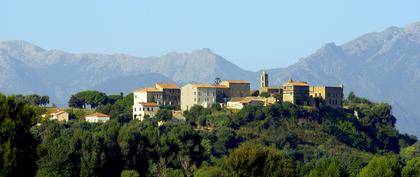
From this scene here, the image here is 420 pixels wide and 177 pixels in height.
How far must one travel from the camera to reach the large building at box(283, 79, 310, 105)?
418 ft

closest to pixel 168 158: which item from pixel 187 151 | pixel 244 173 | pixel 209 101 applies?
pixel 187 151

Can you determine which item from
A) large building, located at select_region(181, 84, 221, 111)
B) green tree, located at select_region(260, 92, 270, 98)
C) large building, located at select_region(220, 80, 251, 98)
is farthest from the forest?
large building, located at select_region(220, 80, 251, 98)

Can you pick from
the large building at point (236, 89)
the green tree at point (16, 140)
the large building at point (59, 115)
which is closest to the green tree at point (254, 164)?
the green tree at point (16, 140)

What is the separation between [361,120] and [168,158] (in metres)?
51.3

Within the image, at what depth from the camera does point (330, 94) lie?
132m

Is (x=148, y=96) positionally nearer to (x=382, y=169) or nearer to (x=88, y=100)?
(x=88, y=100)

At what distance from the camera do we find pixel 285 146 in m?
118

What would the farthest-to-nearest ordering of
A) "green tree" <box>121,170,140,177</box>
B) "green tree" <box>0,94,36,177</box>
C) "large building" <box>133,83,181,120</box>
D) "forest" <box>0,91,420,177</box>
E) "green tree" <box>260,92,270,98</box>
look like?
"green tree" <box>260,92,270,98</box>, "large building" <box>133,83,181,120</box>, "green tree" <box>121,170,140,177</box>, "forest" <box>0,91,420,177</box>, "green tree" <box>0,94,36,177</box>

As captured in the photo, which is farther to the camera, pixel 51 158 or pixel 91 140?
pixel 91 140

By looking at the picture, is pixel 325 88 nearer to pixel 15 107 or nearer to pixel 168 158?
pixel 168 158

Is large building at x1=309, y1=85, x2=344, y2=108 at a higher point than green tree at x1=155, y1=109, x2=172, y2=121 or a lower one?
higher

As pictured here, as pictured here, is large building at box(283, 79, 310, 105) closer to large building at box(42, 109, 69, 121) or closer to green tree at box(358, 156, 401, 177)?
large building at box(42, 109, 69, 121)

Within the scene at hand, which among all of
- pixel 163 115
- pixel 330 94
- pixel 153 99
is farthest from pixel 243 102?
pixel 330 94

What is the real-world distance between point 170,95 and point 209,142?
22.8 meters
